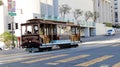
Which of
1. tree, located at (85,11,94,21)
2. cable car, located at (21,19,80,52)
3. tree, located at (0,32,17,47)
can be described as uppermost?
tree, located at (85,11,94,21)

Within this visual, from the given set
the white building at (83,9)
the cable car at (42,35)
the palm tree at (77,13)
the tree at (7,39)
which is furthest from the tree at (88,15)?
the cable car at (42,35)

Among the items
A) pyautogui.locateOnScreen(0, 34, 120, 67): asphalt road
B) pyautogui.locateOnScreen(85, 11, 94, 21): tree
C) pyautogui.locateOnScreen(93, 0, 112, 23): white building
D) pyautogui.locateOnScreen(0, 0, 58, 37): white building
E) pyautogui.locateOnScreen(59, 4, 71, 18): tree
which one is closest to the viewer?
pyautogui.locateOnScreen(0, 34, 120, 67): asphalt road

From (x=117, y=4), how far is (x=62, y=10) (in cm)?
10968

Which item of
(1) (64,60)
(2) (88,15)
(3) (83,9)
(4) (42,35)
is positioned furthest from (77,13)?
(1) (64,60)

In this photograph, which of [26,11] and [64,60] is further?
[26,11]

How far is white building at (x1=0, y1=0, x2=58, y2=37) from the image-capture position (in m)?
55.2

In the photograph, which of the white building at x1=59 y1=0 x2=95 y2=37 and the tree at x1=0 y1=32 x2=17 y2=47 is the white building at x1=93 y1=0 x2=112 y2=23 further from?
the tree at x1=0 y1=32 x2=17 y2=47

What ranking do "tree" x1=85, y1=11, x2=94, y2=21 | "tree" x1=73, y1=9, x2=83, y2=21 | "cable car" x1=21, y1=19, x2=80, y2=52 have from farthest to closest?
"tree" x1=85, y1=11, x2=94, y2=21 < "tree" x1=73, y1=9, x2=83, y2=21 < "cable car" x1=21, y1=19, x2=80, y2=52

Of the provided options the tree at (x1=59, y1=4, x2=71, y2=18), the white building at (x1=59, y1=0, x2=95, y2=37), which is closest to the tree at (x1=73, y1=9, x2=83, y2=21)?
the white building at (x1=59, y1=0, x2=95, y2=37)

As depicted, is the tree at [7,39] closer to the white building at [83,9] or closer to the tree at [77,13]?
the white building at [83,9]

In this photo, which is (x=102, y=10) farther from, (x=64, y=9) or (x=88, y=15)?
(x=64, y=9)

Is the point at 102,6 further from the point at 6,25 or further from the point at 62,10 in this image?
the point at 6,25

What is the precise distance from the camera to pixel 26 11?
5950 centimetres

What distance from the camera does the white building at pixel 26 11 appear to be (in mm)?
55188
